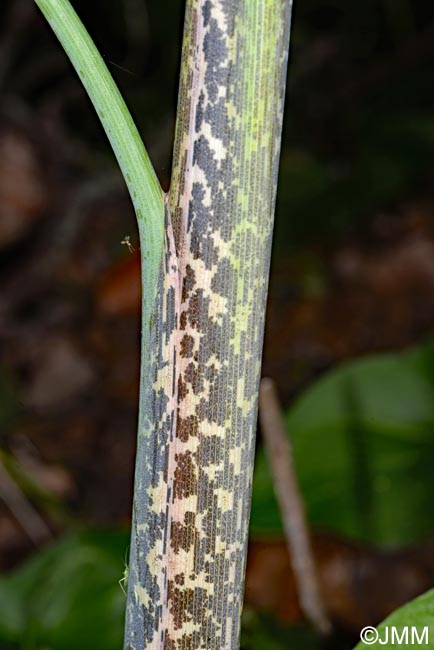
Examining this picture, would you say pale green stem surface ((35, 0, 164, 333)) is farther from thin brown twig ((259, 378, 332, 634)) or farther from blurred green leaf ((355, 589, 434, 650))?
thin brown twig ((259, 378, 332, 634))

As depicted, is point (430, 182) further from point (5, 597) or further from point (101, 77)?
point (101, 77)

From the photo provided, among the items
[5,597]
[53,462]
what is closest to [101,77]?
[5,597]

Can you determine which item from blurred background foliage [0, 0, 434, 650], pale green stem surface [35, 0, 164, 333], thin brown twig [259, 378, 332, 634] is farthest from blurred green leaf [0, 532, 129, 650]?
pale green stem surface [35, 0, 164, 333]

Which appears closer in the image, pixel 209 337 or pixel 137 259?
pixel 209 337

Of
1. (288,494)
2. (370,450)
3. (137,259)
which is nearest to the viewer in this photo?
(288,494)

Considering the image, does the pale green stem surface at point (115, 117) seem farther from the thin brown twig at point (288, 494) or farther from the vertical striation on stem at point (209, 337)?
the thin brown twig at point (288, 494)

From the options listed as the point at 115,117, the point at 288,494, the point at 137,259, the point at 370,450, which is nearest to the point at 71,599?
the point at 288,494


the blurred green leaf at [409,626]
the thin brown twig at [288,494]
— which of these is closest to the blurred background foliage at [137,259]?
the thin brown twig at [288,494]

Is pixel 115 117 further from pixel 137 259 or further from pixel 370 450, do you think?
pixel 137 259
